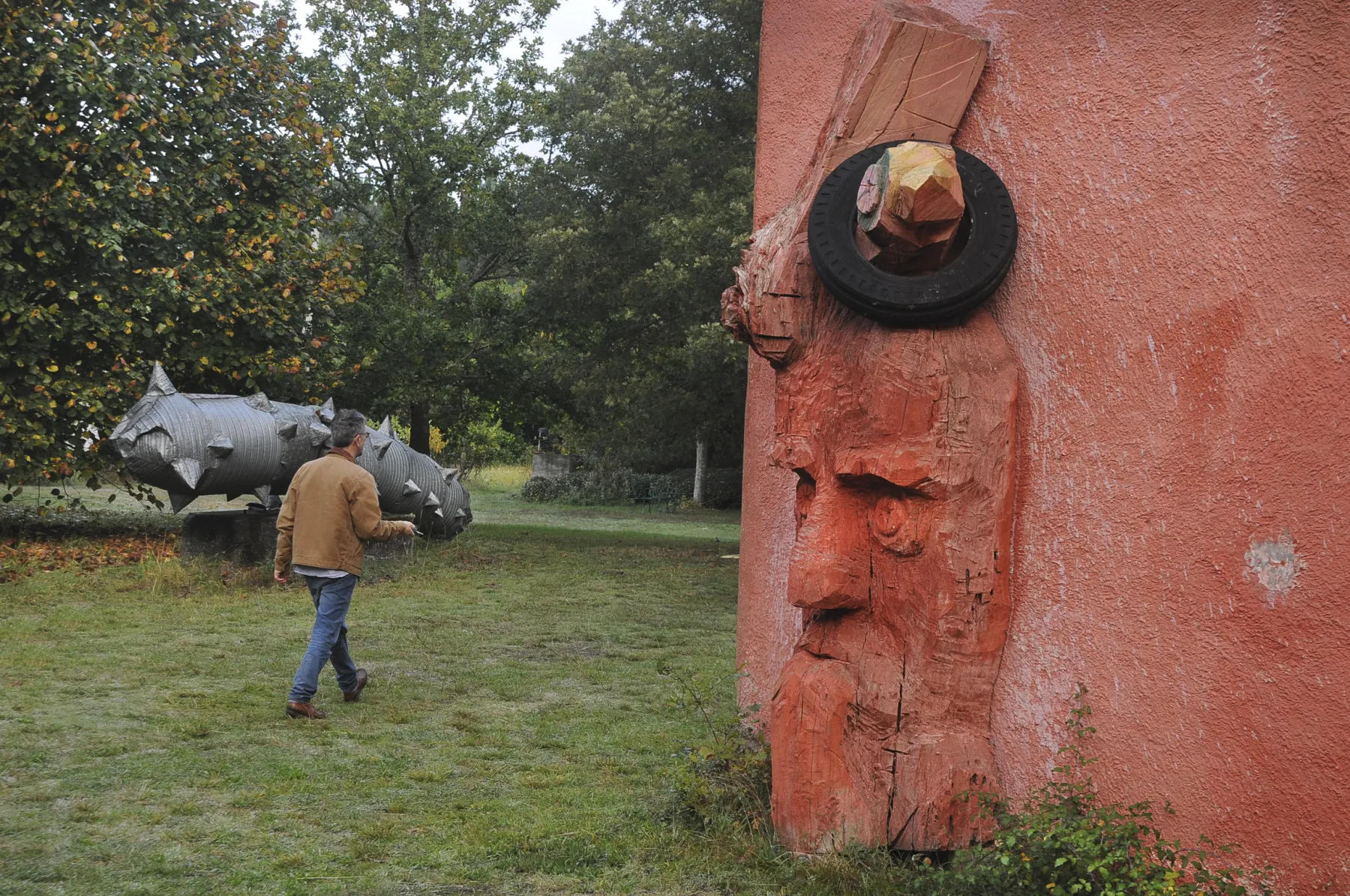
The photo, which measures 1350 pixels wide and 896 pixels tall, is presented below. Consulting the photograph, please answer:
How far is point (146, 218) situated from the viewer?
1439 centimetres

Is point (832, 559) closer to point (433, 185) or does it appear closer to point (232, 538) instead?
point (232, 538)

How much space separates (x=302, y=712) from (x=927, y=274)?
185 inches

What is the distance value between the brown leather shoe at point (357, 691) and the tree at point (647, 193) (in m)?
8.07

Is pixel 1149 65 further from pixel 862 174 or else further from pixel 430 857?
pixel 430 857

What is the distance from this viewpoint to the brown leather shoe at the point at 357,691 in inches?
285

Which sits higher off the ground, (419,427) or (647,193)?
(647,193)

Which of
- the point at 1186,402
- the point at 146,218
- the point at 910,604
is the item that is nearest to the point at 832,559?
the point at 910,604

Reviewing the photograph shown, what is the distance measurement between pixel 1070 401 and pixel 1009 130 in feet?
3.80

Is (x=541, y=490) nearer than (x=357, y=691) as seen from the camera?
No

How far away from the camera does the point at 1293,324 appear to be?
3539 mm

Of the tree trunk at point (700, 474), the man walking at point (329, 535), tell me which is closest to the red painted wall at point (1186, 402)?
the man walking at point (329, 535)

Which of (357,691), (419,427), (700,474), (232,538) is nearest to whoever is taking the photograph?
(357,691)

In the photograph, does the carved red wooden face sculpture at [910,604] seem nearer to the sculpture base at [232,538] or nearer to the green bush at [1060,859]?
the green bush at [1060,859]

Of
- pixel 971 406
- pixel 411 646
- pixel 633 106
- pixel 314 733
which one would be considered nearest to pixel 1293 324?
pixel 971 406
